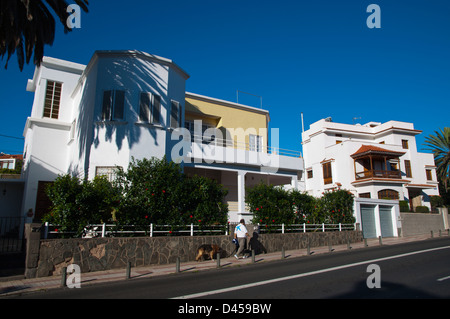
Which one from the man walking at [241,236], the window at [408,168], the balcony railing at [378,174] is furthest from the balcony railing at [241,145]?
the window at [408,168]

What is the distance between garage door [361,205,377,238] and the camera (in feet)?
71.4

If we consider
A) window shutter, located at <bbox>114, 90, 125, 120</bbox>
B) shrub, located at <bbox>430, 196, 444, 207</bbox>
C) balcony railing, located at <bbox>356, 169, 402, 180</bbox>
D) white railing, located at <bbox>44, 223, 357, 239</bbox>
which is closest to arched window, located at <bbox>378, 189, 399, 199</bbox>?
balcony railing, located at <bbox>356, 169, 402, 180</bbox>

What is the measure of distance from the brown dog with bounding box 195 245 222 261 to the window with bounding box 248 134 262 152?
37.1 feet

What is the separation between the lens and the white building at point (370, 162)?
33.1m

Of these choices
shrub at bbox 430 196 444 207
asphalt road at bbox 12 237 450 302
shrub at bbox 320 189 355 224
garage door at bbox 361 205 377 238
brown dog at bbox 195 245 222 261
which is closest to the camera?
asphalt road at bbox 12 237 450 302

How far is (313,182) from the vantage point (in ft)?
128

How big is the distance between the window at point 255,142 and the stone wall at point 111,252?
10247 millimetres

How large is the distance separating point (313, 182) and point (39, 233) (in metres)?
33.8

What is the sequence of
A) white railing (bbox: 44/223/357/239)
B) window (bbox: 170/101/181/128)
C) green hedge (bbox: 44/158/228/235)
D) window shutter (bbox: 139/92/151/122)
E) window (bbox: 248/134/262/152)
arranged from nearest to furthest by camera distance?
green hedge (bbox: 44/158/228/235), white railing (bbox: 44/223/357/239), window shutter (bbox: 139/92/151/122), window (bbox: 170/101/181/128), window (bbox: 248/134/262/152)

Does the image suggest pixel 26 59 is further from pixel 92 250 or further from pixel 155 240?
pixel 155 240

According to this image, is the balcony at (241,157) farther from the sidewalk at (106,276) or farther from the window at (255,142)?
the sidewalk at (106,276)

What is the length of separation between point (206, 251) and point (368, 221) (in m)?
14.6

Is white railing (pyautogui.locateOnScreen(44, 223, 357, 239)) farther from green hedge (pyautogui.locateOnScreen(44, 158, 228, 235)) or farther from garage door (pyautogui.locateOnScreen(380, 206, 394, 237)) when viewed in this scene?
garage door (pyautogui.locateOnScreen(380, 206, 394, 237))
